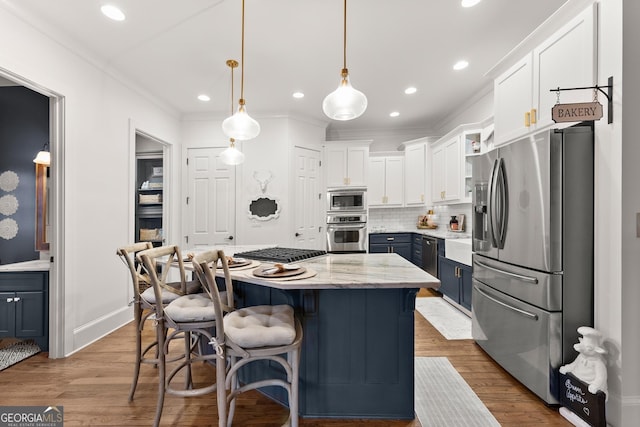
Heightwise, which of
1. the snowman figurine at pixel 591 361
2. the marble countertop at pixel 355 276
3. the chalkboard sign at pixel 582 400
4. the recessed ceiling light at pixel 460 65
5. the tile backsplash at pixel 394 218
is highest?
the recessed ceiling light at pixel 460 65

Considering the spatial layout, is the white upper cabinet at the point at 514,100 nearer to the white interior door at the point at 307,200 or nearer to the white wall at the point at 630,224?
the white wall at the point at 630,224

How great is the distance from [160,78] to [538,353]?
4.49 meters

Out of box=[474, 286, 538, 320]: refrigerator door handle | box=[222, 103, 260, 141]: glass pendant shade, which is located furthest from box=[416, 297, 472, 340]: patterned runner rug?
box=[222, 103, 260, 141]: glass pendant shade

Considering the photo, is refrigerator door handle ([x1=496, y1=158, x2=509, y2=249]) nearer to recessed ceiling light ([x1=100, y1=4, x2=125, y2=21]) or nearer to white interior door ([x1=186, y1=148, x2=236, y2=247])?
recessed ceiling light ([x1=100, y1=4, x2=125, y2=21])

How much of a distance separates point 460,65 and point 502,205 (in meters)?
1.95

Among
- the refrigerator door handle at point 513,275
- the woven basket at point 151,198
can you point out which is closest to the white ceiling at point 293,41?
the woven basket at point 151,198

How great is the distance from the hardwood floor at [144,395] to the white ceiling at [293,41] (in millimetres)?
2817

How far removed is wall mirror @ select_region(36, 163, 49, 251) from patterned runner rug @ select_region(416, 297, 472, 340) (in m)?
4.11

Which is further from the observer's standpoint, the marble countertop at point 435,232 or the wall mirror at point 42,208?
the marble countertop at point 435,232

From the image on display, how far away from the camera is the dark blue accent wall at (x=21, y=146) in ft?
10.4

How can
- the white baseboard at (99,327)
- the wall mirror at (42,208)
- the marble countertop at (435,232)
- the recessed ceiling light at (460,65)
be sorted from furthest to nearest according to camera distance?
the marble countertop at (435,232) < the recessed ceiling light at (460,65) < the wall mirror at (42,208) < the white baseboard at (99,327)

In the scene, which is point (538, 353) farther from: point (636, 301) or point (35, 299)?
point (35, 299)

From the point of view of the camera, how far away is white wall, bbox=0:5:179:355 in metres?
2.48

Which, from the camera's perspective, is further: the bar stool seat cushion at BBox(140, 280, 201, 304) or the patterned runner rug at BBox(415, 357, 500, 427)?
the bar stool seat cushion at BBox(140, 280, 201, 304)
